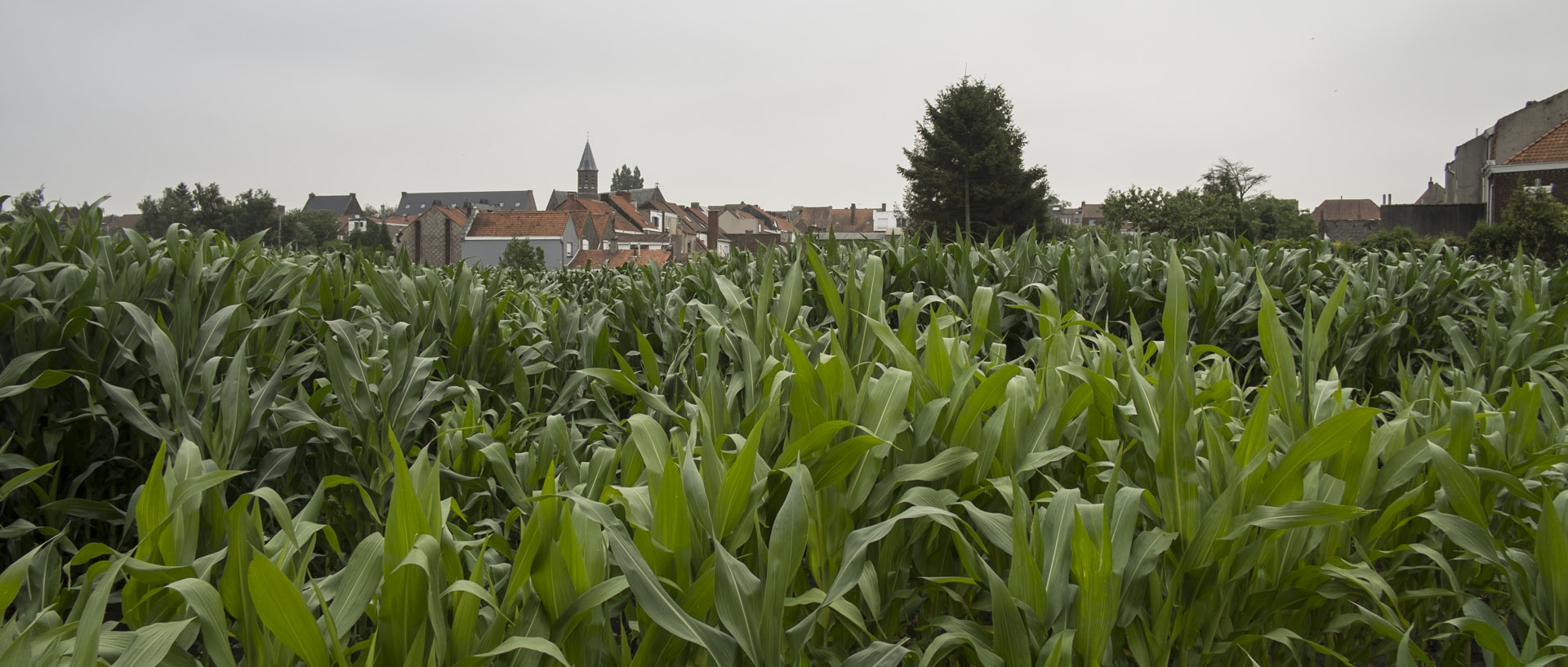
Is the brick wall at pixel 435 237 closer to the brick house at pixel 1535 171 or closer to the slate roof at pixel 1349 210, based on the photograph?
the brick house at pixel 1535 171

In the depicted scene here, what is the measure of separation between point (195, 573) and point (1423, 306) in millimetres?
6829

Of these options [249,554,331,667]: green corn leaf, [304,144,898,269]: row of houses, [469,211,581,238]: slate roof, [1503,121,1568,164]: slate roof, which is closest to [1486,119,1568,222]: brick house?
[1503,121,1568,164]: slate roof

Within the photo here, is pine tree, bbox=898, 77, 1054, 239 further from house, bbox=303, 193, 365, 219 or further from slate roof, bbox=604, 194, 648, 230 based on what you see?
house, bbox=303, 193, 365, 219

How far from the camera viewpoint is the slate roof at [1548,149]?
35656 millimetres

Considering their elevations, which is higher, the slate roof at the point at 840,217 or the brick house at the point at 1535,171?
the slate roof at the point at 840,217

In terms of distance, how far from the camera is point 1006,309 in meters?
5.01

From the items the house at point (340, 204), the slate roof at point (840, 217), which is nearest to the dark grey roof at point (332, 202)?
the house at point (340, 204)

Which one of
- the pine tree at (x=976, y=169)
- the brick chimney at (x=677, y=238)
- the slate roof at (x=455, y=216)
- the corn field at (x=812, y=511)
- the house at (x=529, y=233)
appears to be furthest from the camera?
the brick chimney at (x=677, y=238)

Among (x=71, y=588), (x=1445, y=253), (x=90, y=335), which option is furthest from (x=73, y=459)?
(x=1445, y=253)

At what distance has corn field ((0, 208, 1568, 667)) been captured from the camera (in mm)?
1440

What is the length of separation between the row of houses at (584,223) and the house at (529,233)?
6cm

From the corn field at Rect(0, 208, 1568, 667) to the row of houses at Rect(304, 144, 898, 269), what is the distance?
24.3m

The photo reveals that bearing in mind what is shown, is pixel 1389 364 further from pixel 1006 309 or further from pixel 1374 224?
pixel 1374 224

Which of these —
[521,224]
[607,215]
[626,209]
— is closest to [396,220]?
[626,209]
